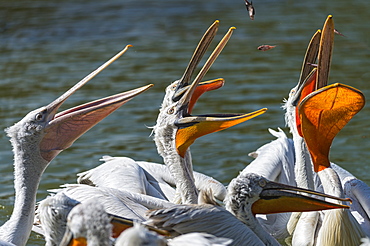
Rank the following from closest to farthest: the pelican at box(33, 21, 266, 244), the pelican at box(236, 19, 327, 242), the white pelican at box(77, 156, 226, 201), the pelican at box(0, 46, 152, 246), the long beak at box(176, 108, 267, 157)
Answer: the pelican at box(0, 46, 152, 246) < the pelican at box(33, 21, 266, 244) < the long beak at box(176, 108, 267, 157) < the pelican at box(236, 19, 327, 242) < the white pelican at box(77, 156, 226, 201)

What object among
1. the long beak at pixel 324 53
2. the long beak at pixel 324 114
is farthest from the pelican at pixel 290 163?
the long beak at pixel 324 114

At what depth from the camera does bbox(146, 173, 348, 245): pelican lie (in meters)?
3.46

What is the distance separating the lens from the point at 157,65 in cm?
910

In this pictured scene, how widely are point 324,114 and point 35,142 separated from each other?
5.00 ft

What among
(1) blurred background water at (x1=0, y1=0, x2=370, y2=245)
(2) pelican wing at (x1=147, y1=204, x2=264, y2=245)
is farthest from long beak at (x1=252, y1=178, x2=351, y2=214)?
(1) blurred background water at (x1=0, y1=0, x2=370, y2=245)

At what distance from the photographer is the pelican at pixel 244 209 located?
11.3ft

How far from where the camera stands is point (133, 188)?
456 cm

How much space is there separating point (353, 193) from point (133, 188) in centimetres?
132

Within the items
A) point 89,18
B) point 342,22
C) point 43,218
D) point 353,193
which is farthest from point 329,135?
point 89,18

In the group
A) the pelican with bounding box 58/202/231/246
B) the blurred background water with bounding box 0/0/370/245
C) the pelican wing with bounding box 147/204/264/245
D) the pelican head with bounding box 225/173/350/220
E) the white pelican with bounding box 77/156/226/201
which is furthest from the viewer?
the blurred background water with bounding box 0/0/370/245

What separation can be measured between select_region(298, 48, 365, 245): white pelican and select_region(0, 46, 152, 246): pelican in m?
1.06

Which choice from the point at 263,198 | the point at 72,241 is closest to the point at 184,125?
the point at 263,198

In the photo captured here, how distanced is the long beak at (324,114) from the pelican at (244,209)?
1.20ft

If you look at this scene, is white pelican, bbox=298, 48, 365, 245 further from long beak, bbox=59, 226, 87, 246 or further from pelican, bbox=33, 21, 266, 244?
long beak, bbox=59, 226, 87, 246
